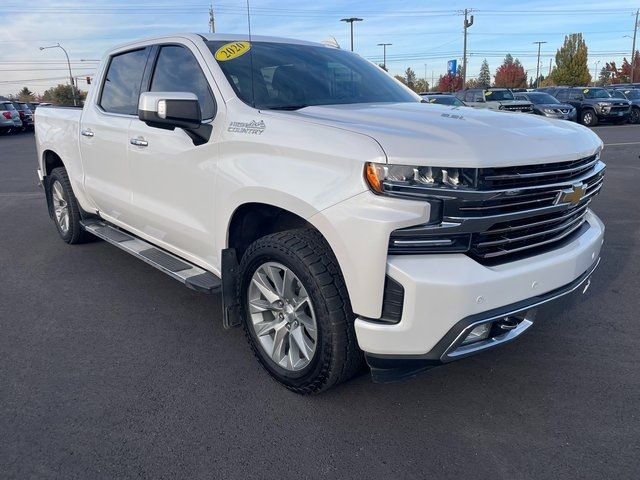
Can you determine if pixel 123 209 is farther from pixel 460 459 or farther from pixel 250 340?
pixel 460 459

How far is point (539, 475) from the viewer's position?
2520 mm

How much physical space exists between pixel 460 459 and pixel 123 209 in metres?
3.24

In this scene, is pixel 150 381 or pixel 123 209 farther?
pixel 123 209

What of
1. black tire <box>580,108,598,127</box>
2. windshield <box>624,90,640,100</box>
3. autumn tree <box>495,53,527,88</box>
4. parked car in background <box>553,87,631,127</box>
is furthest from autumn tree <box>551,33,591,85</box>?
black tire <box>580,108,598,127</box>

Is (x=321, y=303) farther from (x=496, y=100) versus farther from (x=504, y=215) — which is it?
(x=496, y=100)

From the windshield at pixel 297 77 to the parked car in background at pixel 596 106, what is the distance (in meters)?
23.4

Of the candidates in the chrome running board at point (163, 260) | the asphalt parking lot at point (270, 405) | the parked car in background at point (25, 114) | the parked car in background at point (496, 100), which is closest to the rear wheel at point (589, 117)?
the parked car in background at point (496, 100)

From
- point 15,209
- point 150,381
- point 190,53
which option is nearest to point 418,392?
point 150,381

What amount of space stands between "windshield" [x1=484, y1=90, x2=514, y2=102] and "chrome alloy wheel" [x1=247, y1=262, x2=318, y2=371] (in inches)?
873

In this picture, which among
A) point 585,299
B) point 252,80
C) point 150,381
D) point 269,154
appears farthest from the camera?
point 585,299

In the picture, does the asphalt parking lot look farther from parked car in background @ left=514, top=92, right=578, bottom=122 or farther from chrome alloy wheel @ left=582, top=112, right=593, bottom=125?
chrome alloy wheel @ left=582, top=112, right=593, bottom=125

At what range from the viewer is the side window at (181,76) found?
3604 millimetres

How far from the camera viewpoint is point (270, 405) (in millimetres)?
3098

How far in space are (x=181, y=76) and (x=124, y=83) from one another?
3.37 ft
